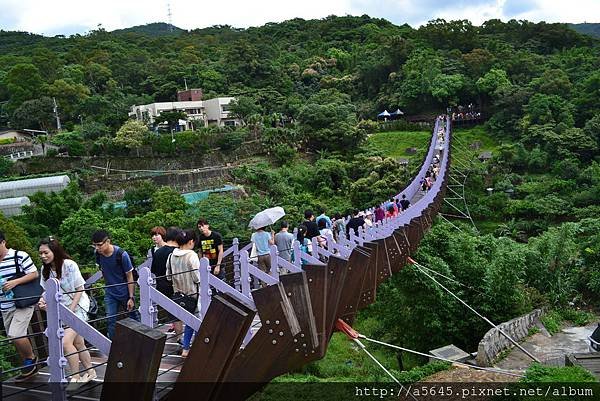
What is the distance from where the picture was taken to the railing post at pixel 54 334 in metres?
2.54

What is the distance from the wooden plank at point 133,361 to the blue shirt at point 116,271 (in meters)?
1.59

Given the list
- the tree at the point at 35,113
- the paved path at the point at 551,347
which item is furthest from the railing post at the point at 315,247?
the tree at the point at 35,113

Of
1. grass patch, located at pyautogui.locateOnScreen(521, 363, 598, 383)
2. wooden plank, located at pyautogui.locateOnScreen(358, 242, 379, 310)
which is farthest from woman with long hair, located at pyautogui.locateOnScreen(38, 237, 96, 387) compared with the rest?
grass patch, located at pyautogui.locateOnScreen(521, 363, 598, 383)

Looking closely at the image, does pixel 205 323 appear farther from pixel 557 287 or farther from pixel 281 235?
pixel 557 287

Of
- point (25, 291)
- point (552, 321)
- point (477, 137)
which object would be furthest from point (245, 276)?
point (477, 137)

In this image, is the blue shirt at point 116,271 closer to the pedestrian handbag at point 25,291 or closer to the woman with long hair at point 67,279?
the woman with long hair at point 67,279

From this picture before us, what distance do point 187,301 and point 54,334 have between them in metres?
1.26

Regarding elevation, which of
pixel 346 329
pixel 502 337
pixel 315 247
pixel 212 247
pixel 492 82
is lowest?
pixel 502 337

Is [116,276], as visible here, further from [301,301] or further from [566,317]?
[566,317]

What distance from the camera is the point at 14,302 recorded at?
3318mm

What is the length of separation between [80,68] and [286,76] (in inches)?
595

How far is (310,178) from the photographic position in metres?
24.5

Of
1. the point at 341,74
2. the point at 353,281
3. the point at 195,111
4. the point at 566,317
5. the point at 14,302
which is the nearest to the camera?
the point at 14,302

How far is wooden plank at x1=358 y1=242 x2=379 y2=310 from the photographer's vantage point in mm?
5866
